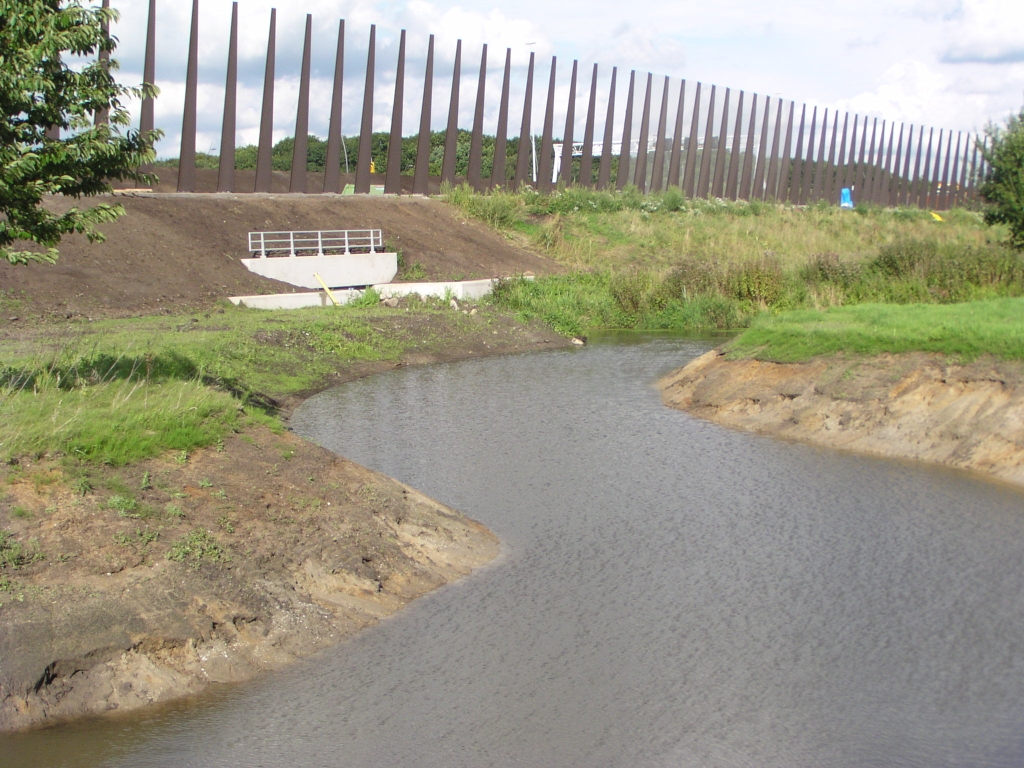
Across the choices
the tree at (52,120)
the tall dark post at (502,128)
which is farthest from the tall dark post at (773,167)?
the tree at (52,120)

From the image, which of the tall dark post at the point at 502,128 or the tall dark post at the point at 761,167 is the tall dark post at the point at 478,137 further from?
the tall dark post at the point at 761,167

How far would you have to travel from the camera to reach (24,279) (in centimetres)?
2605

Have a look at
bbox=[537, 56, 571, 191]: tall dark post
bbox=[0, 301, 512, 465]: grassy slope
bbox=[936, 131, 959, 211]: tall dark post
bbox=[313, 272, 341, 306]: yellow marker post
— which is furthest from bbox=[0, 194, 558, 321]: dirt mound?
bbox=[936, 131, 959, 211]: tall dark post

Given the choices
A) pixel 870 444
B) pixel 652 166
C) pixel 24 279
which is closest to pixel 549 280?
pixel 24 279

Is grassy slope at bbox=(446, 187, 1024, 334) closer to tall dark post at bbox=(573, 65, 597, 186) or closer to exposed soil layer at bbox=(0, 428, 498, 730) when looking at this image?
tall dark post at bbox=(573, 65, 597, 186)

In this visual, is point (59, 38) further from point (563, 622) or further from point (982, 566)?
point (982, 566)

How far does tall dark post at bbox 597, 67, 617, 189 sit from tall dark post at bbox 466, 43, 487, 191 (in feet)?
34.4

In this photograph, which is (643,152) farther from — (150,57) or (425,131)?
(150,57)

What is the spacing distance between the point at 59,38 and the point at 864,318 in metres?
13.5

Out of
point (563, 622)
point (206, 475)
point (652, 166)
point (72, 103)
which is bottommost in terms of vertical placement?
point (563, 622)

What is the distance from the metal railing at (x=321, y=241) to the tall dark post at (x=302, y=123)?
5.99 metres

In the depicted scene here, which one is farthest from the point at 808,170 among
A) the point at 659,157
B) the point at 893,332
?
the point at 893,332

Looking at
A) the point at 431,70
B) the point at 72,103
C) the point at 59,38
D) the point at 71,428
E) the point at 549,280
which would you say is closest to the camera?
the point at 71,428

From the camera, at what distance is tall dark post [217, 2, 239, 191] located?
38.7 m
